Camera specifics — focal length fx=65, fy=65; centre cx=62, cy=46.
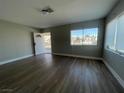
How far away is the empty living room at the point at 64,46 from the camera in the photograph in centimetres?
204

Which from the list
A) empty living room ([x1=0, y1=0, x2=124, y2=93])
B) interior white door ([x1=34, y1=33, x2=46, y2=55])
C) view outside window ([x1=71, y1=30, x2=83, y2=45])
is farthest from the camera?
interior white door ([x1=34, y1=33, x2=46, y2=55])

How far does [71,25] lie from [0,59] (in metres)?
5.04

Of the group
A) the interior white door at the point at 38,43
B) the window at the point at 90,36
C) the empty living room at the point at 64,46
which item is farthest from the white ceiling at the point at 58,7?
the interior white door at the point at 38,43

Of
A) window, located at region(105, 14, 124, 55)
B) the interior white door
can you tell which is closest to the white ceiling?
window, located at region(105, 14, 124, 55)

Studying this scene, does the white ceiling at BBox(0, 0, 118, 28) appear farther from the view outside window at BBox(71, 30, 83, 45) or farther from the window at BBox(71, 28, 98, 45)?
the view outside window at BBox(71, 30, 83, 45)

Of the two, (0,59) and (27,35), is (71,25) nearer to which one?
(27,35)

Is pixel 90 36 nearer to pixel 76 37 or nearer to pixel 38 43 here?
pixel 76 37

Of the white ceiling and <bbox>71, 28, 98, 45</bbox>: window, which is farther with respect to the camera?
<bbox>71, 28, 98, 45</bbox>: window

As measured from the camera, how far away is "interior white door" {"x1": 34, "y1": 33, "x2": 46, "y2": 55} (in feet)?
19.9

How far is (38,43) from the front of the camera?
6.27m

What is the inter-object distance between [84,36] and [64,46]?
1801 mm

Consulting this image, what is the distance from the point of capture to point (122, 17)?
2.15m

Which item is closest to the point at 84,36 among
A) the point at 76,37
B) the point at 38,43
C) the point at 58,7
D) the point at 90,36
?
the point at 90,36

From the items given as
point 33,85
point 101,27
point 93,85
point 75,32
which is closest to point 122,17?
point 101,27
